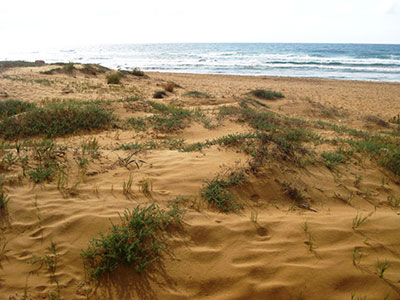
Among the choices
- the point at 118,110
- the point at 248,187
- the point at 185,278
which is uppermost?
the point at 118,110

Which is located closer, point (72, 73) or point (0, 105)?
point (0, 105)

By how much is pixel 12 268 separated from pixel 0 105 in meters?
6.46

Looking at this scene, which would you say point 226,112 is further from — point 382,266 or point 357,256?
point 382,266

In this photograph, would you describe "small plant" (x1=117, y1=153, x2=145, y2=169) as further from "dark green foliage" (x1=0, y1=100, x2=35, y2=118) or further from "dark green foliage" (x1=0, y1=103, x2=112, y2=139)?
"dark green foliage" (x1=0, y1=100, x2=35, y2=118)

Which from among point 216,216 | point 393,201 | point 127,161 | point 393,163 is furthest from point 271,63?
point 216,216

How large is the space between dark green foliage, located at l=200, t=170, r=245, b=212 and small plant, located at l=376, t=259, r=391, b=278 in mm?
1396

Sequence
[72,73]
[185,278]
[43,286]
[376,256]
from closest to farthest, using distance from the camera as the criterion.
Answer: [43,286]
[185,278]
[376,256]
[72,73]

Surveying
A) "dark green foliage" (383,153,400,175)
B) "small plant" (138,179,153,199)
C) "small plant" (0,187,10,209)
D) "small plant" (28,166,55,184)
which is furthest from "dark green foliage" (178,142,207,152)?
"dark green foliage" (383,153,400,175)

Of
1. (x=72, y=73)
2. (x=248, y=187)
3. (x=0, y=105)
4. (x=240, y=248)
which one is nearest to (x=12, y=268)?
(x=240, y=248)

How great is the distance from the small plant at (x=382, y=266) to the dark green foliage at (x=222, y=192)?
A: 140 centimetres

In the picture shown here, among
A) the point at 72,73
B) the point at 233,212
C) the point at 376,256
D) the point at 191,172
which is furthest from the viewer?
the point at 72,73

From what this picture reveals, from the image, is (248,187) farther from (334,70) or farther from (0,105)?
(334,70)

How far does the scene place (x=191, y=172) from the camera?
3.66m

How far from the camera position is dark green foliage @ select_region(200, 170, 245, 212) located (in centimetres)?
312
